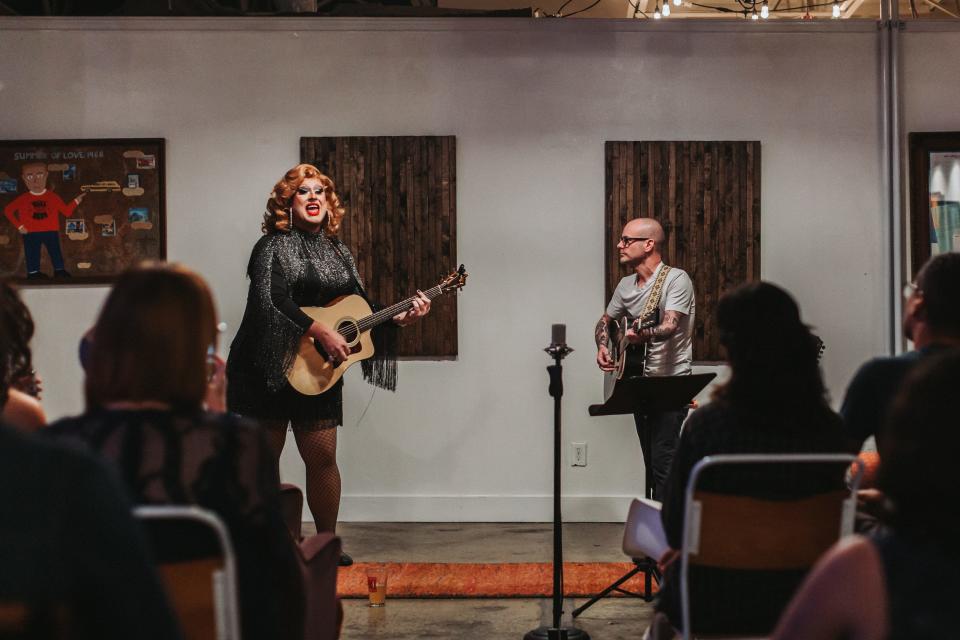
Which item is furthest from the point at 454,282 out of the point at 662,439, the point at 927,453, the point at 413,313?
the point at 927,453

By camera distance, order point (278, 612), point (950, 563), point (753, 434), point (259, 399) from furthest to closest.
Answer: point (259, 399) < point (753, 434) < point (278, 612) < point (950, 563)

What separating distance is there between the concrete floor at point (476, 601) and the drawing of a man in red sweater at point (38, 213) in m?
2.18

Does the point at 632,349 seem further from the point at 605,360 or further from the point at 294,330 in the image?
the point at 294,330

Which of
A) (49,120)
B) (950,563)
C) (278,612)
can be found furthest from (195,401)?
(49,120)

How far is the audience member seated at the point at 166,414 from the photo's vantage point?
5.80ft

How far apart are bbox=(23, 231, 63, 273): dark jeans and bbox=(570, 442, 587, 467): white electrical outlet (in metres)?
2.91

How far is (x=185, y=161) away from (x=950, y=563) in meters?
5.03

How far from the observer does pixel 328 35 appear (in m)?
5.55

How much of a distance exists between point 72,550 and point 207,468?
710 mm

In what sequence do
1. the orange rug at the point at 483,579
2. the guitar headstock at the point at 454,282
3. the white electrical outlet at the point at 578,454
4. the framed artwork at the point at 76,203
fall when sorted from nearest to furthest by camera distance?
the orange rug at the point at 483,579, the guitar headstock at the point at 454,282, the framed artwork at the point at 76,203, the white electrical outlet at the point at 578,454

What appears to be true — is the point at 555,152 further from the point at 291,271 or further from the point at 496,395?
the point at 291,271

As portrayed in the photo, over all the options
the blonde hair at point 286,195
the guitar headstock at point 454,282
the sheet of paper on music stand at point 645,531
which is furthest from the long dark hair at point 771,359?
the guitar headstock at point 454,282

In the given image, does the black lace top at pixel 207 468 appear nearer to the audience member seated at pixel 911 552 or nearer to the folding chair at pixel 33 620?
the folding chair at pixel 33 620

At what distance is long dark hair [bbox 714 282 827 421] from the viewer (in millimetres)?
2346
